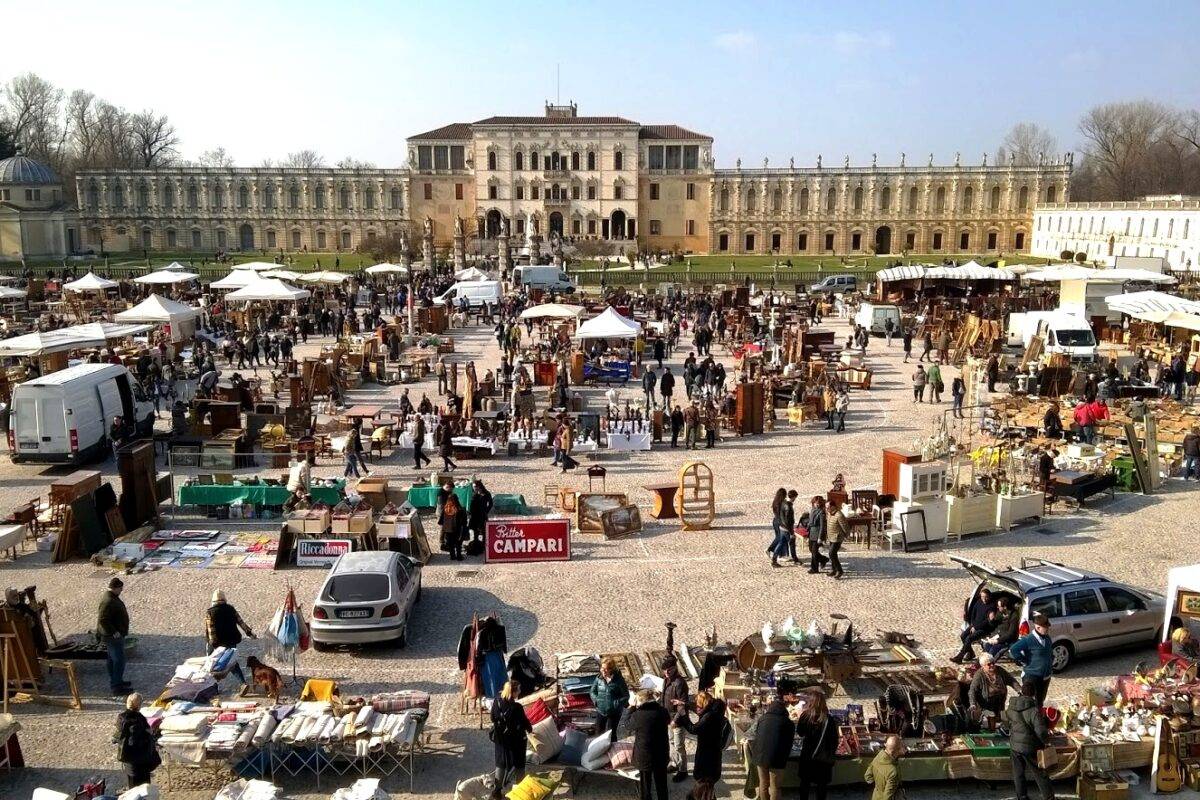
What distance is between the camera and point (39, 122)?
103812mm

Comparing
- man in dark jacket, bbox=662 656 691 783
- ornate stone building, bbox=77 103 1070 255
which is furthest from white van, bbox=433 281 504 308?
ornate stone building, bbox=77 103 1070 255

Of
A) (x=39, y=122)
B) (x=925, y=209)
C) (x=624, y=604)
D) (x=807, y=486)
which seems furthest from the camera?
(x=39, y=122)

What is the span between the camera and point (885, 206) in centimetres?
8950

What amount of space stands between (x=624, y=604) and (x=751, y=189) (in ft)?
268

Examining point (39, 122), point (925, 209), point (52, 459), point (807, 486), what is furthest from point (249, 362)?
point (39, 122)

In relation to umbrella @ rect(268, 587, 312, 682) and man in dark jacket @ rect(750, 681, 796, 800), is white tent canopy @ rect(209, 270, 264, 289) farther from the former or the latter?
man in dark jacket @ rect(750, 681, 796, 800)

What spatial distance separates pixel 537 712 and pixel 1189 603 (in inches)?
273

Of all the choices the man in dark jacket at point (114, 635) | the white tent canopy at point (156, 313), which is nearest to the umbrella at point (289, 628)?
the man in dark jacket at point (114, 635)

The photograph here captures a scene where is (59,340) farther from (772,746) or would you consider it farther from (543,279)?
(543,279)

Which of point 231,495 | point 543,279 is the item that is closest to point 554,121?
point 543,279

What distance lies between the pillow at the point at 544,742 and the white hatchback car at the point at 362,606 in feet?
9.43

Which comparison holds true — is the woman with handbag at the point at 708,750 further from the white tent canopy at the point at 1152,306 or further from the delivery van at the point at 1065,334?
the white tent canopy at the point at 1152,306

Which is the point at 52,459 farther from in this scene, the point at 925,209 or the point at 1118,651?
the point at 925,209

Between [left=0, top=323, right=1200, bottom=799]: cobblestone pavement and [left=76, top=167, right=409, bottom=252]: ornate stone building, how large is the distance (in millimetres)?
77004
